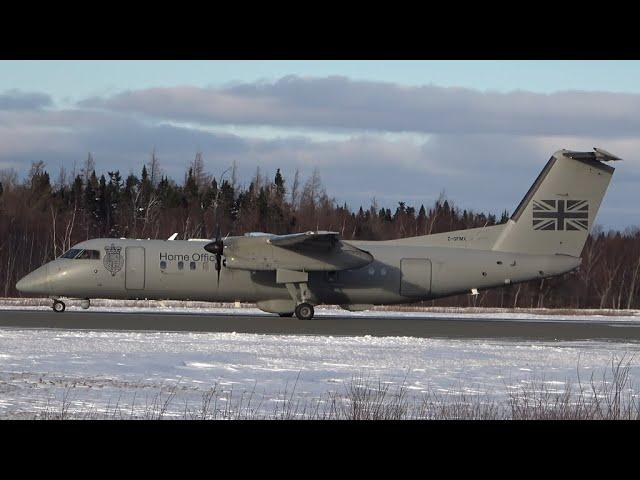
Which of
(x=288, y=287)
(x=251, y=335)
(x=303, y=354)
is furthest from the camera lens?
(x=288, y=287)

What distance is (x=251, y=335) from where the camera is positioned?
25.7 m

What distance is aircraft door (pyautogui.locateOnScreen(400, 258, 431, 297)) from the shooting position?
3256 cm

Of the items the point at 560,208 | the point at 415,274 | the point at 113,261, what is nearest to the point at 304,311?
the point at 415,274

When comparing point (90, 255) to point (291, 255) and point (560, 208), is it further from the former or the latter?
point (560, 208)

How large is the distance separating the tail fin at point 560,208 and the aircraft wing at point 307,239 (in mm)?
6450

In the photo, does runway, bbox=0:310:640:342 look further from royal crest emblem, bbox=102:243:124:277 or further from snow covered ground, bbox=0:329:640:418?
snow covered ground, bbox=0:329:640:418

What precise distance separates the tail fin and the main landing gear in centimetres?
723

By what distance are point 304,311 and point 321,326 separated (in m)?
2.26

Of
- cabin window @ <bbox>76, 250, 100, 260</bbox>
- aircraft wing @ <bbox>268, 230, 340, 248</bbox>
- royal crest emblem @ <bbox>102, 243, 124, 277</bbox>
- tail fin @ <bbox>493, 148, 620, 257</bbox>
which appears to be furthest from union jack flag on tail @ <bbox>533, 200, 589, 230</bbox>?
cabin window @ <bbox>76, 250, 100, 260</bbox>

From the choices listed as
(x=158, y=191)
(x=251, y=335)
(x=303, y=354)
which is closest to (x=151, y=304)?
(x=251, y=335)
